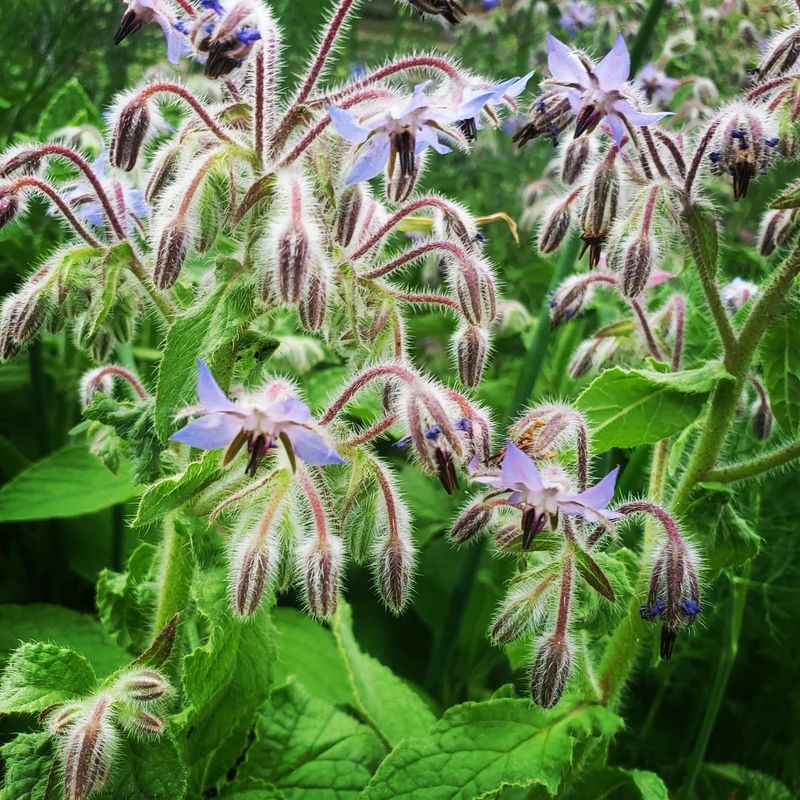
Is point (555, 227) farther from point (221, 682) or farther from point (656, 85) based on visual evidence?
point (656, 85)

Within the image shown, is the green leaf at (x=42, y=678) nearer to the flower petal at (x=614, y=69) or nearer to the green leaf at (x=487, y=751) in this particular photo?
the green leaf at (x=487, y=751)

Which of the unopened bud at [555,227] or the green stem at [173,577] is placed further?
the unopened bud at [555,227]

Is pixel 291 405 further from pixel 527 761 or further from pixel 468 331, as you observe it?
pixel 527 761

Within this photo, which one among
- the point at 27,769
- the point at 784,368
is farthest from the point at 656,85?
the point at 27,769

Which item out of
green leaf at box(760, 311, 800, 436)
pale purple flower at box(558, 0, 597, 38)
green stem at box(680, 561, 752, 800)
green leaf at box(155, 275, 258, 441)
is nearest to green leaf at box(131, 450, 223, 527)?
green leaf at box(155, 275, 258, 441)

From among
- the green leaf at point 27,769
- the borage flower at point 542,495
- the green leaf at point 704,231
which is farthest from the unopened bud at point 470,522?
the green leaf at point 27,769

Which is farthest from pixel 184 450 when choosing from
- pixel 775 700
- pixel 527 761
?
pixel 775 700
